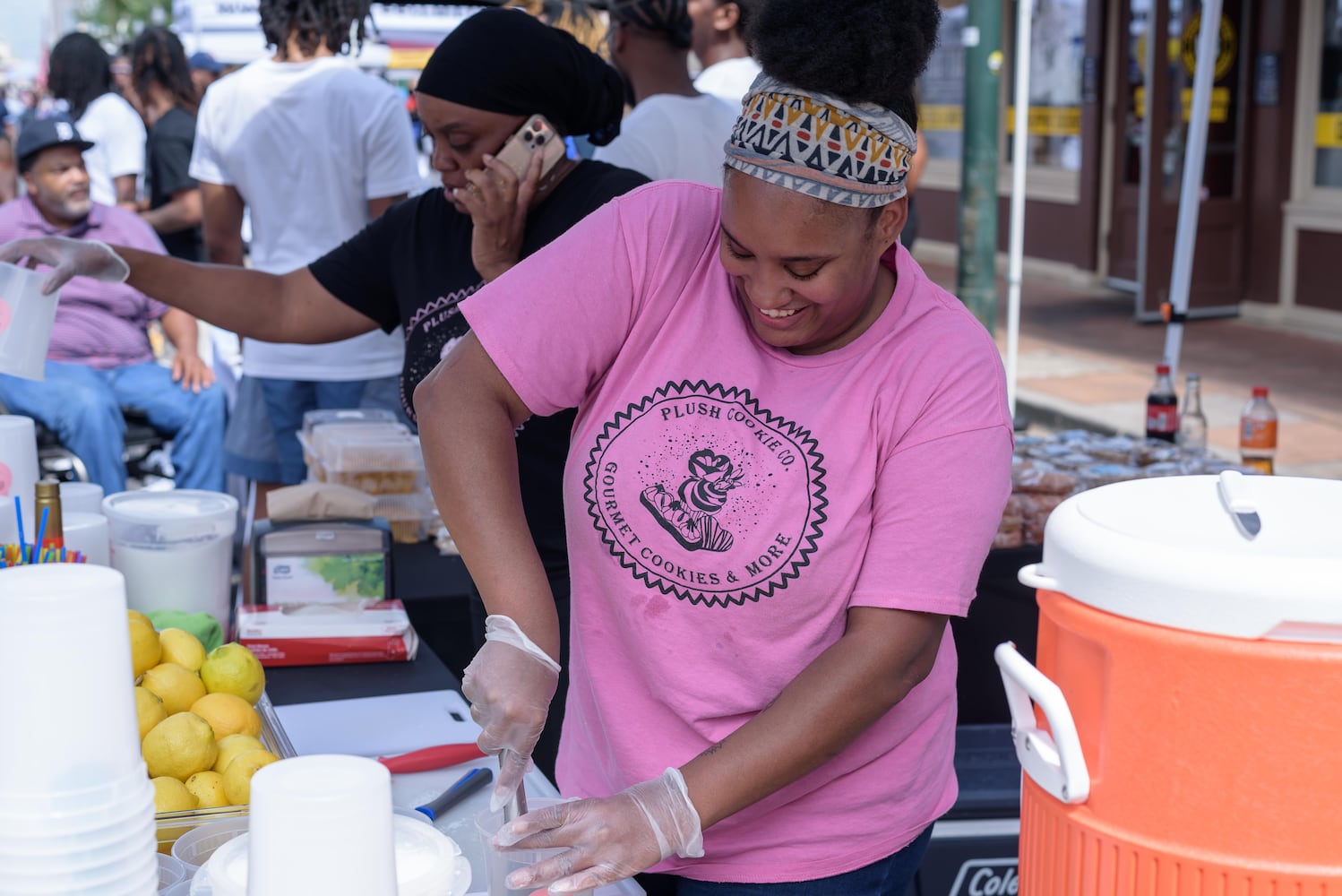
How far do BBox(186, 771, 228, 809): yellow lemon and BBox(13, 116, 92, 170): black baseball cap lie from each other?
4240 millimetres

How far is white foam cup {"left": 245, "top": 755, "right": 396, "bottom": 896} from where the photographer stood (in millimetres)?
1029

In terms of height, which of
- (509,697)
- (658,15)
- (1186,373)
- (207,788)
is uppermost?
(658,15)

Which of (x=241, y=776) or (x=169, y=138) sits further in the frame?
(x=169, y=138)

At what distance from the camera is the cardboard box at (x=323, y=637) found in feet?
8.34

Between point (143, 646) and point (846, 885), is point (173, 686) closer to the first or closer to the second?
point (143, 646)

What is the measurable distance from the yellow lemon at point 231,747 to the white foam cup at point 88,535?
0.67 metres

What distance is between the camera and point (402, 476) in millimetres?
3451

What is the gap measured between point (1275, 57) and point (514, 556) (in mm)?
9620

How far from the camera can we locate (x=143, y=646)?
203cm

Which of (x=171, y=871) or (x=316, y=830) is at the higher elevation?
(x=316, y=830)

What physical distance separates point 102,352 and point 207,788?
13.4 feet

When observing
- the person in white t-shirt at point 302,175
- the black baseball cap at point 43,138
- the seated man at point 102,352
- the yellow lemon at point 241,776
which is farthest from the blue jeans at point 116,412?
the yellow lemon at point 241,776

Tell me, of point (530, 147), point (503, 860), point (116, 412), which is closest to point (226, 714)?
point (503, 860)

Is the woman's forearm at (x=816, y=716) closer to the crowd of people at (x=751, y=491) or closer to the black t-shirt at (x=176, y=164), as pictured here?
the crowd of people at (x=751, y=491)
